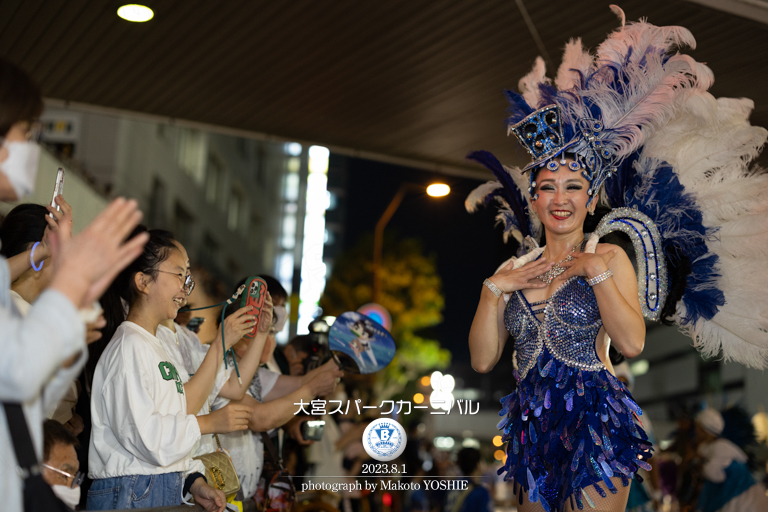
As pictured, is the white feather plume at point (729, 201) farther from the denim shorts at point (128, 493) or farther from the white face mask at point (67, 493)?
the white face mask at point (67, 493)

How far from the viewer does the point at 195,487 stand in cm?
233

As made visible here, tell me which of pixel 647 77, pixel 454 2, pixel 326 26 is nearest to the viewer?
pixel 647 77

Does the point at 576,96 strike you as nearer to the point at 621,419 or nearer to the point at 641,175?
the point at 641,175

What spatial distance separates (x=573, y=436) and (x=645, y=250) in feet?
2.62

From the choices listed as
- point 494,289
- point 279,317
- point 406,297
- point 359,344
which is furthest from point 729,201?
point 406,297

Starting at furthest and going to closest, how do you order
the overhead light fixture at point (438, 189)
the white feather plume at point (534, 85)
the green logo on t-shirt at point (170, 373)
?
the overhead light fixture at point (438, 189)
the white feather plume at point (534, 85)
the green logo on t-shirt at point (170, 373)

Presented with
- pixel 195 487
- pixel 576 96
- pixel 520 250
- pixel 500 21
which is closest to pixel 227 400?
pixel 195 487

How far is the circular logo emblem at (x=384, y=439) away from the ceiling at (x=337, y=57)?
179 centimetres

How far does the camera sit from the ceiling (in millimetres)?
4055

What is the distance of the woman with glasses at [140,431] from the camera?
2182mm

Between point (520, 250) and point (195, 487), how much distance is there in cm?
170

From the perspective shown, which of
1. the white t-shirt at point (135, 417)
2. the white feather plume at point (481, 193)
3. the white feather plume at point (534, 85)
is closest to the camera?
the white t-shirt at point (135, 417)

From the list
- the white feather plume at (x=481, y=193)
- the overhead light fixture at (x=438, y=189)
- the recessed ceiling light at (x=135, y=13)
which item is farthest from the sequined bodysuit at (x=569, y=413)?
the recessed ceiling light at (x=135, y=13)

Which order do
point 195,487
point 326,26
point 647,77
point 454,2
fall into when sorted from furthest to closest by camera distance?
point 326,26, point 454,2, point 647,77, point 195,487
